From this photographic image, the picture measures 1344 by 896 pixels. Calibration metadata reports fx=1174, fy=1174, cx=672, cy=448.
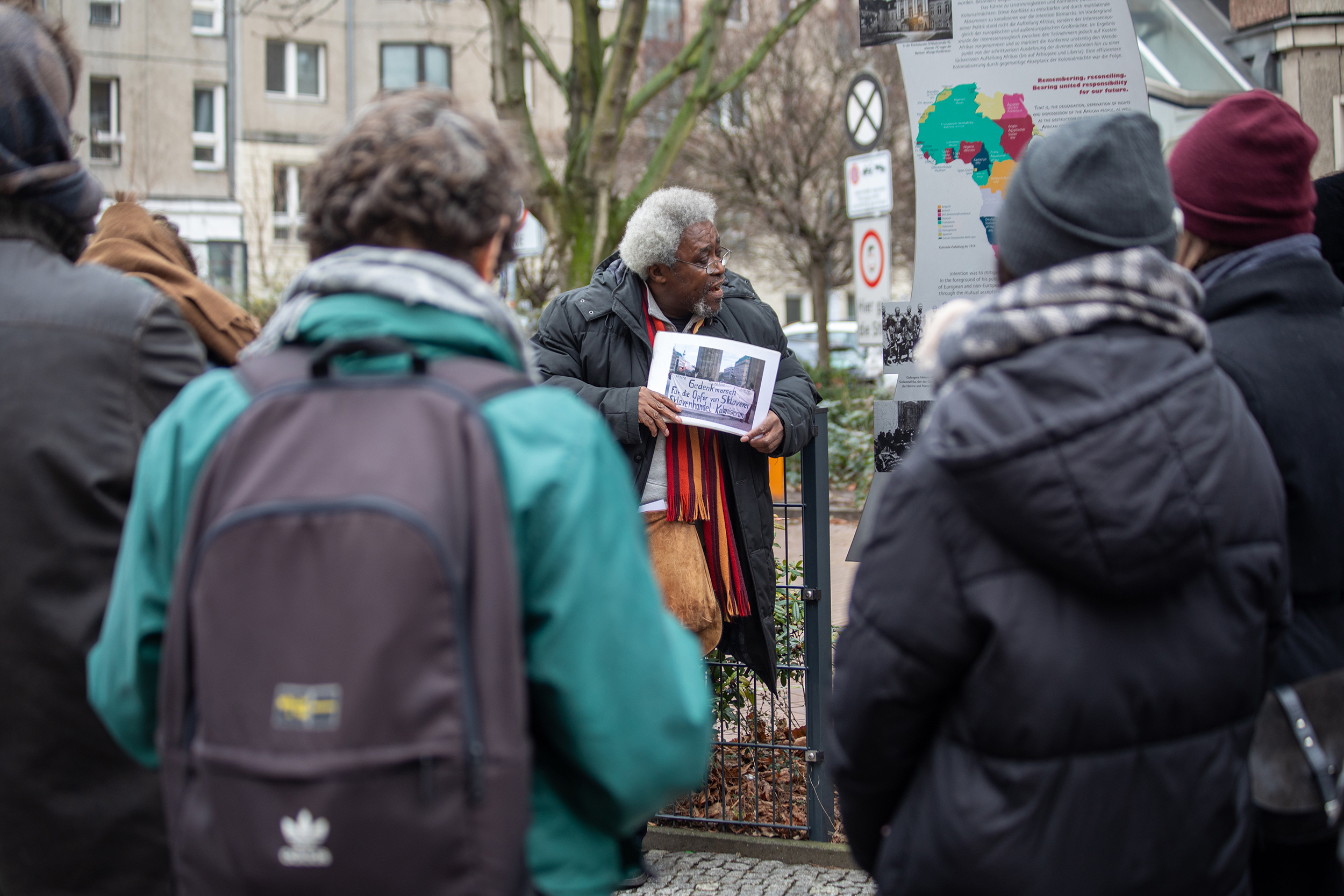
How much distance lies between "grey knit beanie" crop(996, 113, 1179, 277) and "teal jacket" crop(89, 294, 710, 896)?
783 mm

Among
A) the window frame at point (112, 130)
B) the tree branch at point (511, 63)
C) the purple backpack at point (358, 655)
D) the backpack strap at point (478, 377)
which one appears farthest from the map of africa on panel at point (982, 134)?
the window frame at point (112, 130)

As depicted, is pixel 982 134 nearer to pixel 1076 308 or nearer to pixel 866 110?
pixel 1076 308

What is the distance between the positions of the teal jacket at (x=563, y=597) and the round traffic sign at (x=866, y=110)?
7.43 m

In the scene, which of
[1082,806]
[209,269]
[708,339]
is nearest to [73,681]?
[1082,806]

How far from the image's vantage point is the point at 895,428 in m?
4.19

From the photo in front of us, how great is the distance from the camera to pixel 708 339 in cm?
375

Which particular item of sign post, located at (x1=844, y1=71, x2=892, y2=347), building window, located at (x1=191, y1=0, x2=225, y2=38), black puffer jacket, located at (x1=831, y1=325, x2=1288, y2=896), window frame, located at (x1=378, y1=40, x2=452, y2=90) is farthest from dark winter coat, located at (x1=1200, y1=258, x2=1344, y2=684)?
building window, located at (x1=191, y1=0, x2=225, y2=38)

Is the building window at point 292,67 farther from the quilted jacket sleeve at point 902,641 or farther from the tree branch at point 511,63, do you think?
the quilted jacket sleeve at point 902,641

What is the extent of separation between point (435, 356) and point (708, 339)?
225cm

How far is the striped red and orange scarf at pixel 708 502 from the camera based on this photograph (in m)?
3.84

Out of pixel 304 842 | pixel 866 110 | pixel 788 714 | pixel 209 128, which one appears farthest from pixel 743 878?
pixel 209 128

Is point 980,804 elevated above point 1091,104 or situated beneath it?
situated beneath

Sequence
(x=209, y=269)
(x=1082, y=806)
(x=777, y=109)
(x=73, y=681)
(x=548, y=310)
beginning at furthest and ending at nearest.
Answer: (x=209, y=269) → (x=777, y=109) → (x=548, y=310) → (x=73, y=681) → (x=1082, y=806)

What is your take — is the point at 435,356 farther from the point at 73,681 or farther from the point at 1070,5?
the point at 1070,5
